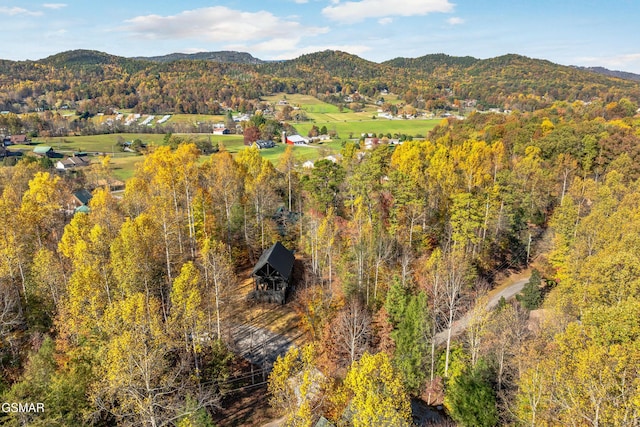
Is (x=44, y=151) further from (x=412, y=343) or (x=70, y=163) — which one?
(x=412, y=343)

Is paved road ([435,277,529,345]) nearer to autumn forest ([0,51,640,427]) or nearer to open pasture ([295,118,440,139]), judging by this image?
autumn forest ([0,51,640,427])

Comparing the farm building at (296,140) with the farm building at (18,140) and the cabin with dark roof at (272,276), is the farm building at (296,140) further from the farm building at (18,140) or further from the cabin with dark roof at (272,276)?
the cabin with dark roof at (272,276)

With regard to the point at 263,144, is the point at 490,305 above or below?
below

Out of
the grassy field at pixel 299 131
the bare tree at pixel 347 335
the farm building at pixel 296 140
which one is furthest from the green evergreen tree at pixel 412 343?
the farm building at pixel 296 140

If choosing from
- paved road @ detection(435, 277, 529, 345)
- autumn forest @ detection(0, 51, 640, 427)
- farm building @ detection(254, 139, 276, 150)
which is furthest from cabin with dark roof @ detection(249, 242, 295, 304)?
farm building @ detection(254, 139, 276, 150)

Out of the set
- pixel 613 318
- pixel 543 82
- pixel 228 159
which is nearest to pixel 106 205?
pixel 228 159

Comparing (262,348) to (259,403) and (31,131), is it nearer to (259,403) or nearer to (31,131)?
(259,403)

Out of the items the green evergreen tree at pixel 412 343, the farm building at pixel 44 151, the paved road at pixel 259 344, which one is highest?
the farm building at pixel 44 151

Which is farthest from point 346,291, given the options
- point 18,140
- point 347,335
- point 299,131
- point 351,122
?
point 351,122

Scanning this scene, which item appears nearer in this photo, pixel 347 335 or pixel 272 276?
pixel 347 335
